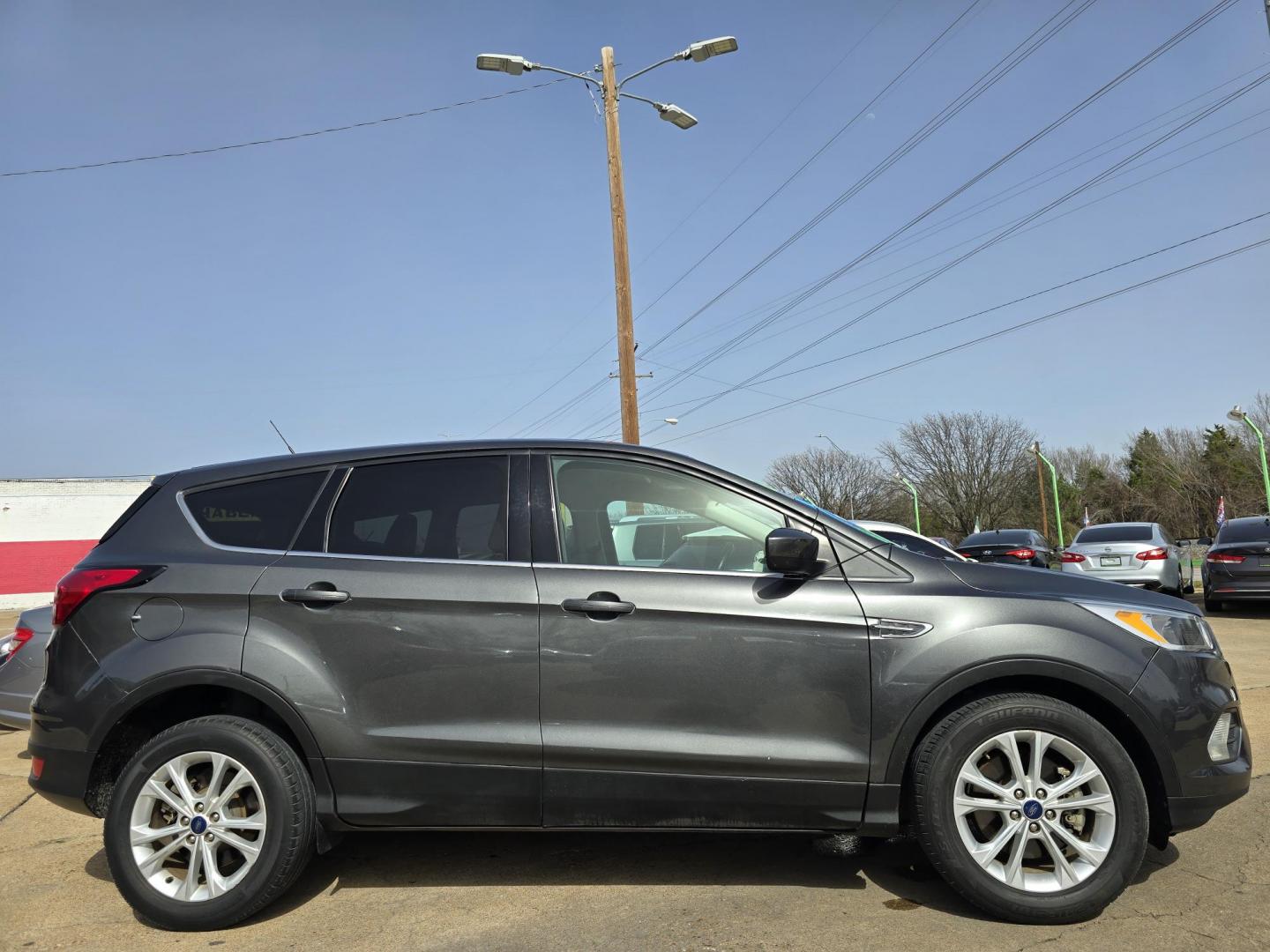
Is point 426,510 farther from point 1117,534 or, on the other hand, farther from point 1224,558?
point 1117,534

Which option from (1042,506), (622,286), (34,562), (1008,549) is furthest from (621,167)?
(1042,506)

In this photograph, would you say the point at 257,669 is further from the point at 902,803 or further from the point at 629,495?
the point at 902,803

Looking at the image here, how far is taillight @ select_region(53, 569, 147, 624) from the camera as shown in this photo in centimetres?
375

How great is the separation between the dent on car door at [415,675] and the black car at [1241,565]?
13.0 metres

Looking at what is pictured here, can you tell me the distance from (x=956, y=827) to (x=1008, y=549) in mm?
13786

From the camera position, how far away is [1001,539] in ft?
59.0

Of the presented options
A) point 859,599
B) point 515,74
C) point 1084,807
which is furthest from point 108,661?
point 515,74

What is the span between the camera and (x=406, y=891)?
3.94 meters

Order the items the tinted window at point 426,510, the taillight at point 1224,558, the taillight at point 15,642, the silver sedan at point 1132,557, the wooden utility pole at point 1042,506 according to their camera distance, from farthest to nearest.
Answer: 1. the wooden utility pole at point 1042,506
2. the silver sedan at point 1132,557
3. the taillight at point 1224,558
4. the taillight at point 15,642
5. the tinted window at point 426,510

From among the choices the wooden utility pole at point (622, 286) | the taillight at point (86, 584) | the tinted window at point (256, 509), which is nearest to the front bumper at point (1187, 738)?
the tinted window at point (256, 509)

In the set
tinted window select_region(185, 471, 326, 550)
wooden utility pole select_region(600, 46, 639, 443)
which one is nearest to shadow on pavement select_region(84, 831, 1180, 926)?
tinted window select_region(185, 471, 326, 550)

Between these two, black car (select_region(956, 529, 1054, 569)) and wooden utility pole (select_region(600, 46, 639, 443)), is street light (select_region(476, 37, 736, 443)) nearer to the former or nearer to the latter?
wooden utility pole (select_region(600, 46, 639, 443))

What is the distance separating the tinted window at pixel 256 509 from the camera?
388 centimetres

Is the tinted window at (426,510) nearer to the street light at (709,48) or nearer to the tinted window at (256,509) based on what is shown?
the tinted window at (256,509)
